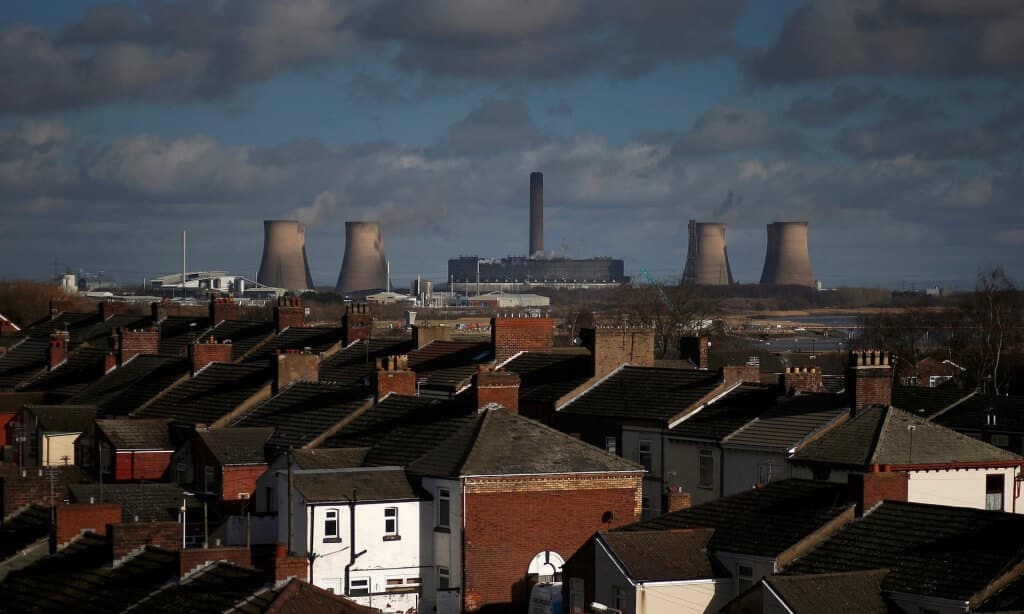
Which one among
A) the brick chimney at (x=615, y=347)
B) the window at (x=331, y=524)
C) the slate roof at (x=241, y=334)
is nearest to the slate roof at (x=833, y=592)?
the window at (x=331, y=524)

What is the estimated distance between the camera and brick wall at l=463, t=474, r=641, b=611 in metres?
38.0

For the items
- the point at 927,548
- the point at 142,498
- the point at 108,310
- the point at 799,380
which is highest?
the point at 108,310

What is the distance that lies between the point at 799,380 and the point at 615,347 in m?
6.33

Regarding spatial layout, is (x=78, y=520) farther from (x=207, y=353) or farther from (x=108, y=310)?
(x=108, y=310)

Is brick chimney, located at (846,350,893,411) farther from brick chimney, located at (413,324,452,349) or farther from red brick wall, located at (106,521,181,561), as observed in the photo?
brick chimney, located at (413,324,452,349)

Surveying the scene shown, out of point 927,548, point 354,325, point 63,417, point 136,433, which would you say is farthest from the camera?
point 354,325

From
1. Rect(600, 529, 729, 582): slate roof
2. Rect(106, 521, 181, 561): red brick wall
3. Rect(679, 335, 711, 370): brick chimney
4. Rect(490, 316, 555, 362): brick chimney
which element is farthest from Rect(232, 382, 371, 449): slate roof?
Rect(106, 521, 181, 561): red brick wall

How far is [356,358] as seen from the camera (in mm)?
62844

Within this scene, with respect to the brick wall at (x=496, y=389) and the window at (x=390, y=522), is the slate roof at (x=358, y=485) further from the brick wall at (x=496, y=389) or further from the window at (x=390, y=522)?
the brick wall at (x=496, y=389)

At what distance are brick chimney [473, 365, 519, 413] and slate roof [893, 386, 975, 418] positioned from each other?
17.9m

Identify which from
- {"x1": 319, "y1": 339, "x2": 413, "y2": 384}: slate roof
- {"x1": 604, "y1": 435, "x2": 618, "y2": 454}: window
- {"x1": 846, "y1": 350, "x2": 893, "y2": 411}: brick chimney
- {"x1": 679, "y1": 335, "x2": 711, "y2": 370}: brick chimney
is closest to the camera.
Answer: {"x1": 846, "y1": 350, "x2": 893, "y2": 411}: brick chimney

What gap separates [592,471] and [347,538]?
5636mm

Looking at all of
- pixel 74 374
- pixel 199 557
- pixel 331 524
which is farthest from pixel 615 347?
pixel 199 557

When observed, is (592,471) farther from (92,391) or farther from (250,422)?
(92,391)
